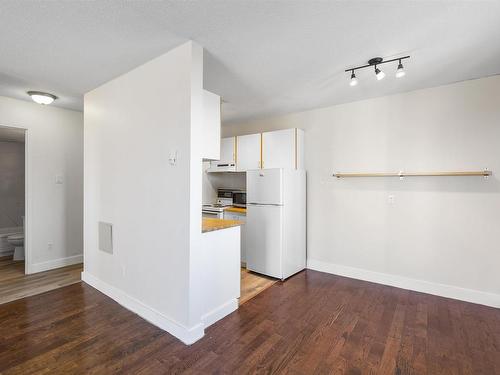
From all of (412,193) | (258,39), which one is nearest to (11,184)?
(258,39)

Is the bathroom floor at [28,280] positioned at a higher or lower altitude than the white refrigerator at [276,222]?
lower

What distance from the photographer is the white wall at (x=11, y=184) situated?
17.6 feet

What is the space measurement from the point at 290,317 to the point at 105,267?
7.19ft

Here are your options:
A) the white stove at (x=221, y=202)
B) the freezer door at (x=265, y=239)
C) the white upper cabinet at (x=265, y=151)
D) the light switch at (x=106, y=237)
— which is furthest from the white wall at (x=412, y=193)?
the light switch at (x=106, y=237)

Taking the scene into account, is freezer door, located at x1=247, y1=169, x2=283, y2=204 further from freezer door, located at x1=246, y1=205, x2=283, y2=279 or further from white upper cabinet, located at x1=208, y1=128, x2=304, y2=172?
white upper cabinet, located at x1=208, y1=128, x2=304, y2=172

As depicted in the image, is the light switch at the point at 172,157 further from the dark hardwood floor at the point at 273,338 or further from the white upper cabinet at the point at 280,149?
the white upper cabinet at the point at 280,149

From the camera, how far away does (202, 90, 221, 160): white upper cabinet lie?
251 centimetres

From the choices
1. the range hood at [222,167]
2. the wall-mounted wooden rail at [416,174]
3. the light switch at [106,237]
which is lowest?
the light switch at [106,237]

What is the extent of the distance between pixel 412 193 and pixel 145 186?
3.10 m

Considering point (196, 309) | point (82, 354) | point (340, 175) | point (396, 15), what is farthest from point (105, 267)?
point (396, 15)

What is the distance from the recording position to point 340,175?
365 centimetres

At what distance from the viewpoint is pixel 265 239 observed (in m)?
3.66

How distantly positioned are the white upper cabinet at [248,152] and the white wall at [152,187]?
2.00m

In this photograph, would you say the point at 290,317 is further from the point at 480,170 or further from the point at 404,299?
the point at 480,170
